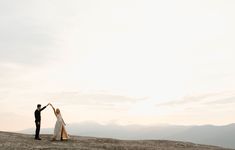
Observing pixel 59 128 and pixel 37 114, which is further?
pixel 59 128

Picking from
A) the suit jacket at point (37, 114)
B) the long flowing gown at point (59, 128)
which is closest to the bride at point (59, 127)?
the long flowing gown at point (59, 128)

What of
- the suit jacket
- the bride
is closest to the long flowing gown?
the bride

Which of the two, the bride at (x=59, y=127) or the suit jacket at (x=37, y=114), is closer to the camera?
the suit jacket at (x=37, y=114)

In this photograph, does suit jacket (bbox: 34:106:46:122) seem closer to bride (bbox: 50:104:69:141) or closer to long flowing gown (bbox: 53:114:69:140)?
bride (bbox: 50:104:69:141)

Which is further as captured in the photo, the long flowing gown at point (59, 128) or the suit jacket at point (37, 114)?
the long flowing gown at point (59, 128)

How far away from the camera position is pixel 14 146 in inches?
1494

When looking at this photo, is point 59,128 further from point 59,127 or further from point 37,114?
point 37,114

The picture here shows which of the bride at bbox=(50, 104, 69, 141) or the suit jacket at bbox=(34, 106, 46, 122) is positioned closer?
the suit jacket at bbox=(34, 106, 46, 122)

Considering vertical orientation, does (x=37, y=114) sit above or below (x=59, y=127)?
above

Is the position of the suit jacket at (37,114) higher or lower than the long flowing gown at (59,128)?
higher

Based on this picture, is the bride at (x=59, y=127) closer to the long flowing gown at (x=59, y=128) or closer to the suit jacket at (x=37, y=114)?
the long flowing gown at (x=59, y=128)

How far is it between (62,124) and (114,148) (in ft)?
22.0

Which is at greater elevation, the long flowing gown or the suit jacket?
the suit jacket

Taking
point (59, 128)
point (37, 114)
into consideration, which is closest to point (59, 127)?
point (59, 128)
